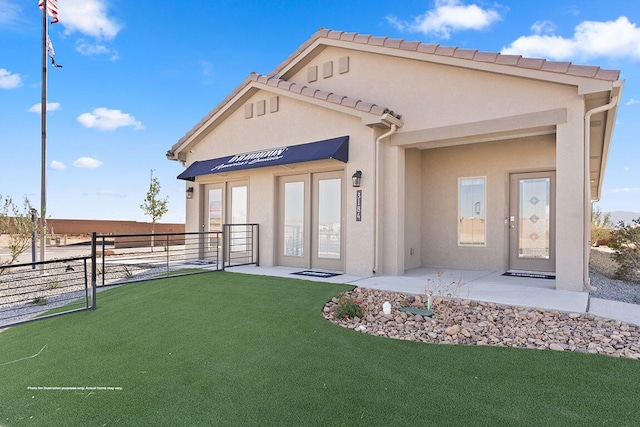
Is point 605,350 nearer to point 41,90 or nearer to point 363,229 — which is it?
point 363,229

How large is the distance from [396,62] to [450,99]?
1.96 m

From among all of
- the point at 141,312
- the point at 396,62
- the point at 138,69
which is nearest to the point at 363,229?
the point at 396,62

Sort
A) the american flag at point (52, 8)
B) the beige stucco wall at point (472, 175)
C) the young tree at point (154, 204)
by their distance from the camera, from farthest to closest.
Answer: the young tree at point (154, 204), the american flag at point (52, 8), the beige stucco wall at point (472, 175)

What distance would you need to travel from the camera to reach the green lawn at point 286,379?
312cm

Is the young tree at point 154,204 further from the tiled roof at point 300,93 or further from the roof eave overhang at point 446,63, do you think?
the roof eave overhang at point 446,63

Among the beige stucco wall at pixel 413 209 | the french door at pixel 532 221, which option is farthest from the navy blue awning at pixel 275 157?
the french door at pixel 532 221

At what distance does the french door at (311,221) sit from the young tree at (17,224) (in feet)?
29.8

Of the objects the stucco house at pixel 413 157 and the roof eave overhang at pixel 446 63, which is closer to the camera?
the roof eave overhang at pixel 446 63

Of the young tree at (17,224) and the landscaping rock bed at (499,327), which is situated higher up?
the young tree at (17,224)

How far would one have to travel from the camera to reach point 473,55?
8180mm

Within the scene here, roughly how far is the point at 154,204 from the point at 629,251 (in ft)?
81.0

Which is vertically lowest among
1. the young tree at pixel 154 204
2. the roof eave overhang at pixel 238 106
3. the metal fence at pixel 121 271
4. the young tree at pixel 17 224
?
the metal fence at pixel 121 271

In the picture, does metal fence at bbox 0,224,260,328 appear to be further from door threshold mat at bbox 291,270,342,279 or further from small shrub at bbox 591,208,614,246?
small shrub at bbox 591,208,614,246

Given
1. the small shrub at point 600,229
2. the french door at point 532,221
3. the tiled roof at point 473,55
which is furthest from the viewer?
the small shrub at point 600,229
